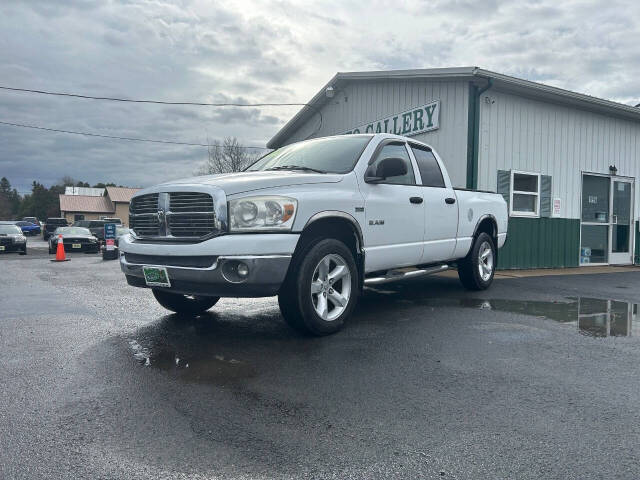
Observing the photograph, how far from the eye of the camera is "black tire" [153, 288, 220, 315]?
5.43 metres

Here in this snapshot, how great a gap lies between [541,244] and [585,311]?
570cm

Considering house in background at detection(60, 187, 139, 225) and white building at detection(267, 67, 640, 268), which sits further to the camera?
house in background at detection(60, 187, 139, 225)

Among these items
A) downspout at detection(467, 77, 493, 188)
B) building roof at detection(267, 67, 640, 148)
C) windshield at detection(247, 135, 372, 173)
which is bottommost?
windshield at detection(247, 135, 372, 173)

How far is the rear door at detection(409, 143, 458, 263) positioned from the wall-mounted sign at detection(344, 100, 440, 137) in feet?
16.1

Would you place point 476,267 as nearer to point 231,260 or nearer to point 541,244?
point 231,260

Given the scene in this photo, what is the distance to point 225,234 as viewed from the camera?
4047mm

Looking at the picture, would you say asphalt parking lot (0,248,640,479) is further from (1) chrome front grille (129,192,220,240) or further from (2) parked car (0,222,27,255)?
(2) parked car (0,222,27,255)

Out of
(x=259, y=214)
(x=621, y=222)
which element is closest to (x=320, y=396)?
(x=259, y=214)

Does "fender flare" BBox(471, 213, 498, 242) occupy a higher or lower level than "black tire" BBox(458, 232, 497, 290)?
higher

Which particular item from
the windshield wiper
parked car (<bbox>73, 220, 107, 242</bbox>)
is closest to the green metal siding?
the windshield wiper

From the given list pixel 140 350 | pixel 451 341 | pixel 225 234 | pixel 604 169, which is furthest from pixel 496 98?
pixel 140 350

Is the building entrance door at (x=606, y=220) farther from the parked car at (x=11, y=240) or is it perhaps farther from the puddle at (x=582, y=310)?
the parked car at (x=11, y=240)

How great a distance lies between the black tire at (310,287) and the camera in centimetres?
422

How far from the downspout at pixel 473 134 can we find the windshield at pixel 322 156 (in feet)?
17.9
